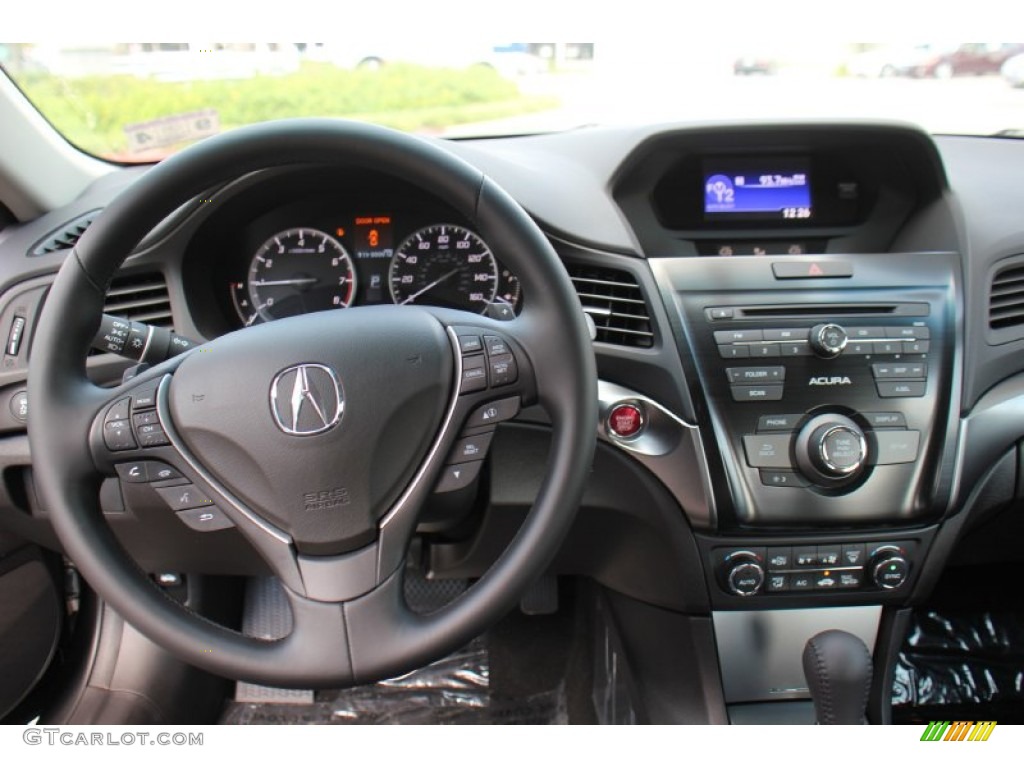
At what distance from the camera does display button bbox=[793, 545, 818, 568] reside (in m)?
1.50

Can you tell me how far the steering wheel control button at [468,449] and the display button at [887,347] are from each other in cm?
76

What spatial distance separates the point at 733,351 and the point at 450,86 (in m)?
0.78

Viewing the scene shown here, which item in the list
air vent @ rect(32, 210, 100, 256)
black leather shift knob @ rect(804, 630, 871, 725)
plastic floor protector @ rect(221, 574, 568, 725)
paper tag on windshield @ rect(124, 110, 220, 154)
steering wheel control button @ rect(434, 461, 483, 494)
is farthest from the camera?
plastic floor protector @ rect(221, 574, 568, 725)

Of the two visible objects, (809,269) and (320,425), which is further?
(809,269)

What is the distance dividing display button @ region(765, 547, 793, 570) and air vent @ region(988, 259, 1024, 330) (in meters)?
0.56

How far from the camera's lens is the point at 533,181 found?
4.91 feet

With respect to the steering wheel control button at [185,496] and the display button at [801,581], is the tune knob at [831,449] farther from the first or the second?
the steering wheel control button at [185,496]

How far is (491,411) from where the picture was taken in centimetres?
112

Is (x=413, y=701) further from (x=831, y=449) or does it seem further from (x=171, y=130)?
(x=171, y=130)

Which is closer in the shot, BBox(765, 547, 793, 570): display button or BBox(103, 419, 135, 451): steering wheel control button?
BBox(103, 419, 135, 451): steering wheel control button

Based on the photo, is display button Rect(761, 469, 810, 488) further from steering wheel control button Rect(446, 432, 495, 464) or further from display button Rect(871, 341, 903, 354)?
steering wheel control button Rect(446, 432, 495, 464)

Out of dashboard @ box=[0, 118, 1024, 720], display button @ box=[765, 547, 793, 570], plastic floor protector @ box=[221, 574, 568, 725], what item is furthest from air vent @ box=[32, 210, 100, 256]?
display button @ box=[765, 547, 793, 570]

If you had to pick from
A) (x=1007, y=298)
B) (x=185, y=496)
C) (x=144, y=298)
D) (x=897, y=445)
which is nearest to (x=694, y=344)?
(x=897, y=445)

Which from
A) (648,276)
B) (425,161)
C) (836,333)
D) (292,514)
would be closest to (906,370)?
(836,333)
